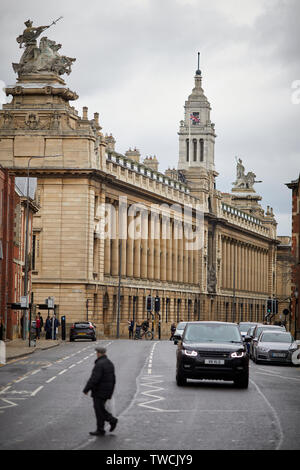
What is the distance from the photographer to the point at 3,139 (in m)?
89.8

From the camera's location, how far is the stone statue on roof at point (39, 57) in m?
91.6

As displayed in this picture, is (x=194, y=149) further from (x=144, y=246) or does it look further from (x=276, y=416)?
(x=276, y=416)

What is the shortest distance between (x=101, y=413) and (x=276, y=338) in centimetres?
2691

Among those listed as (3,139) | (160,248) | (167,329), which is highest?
(3,139)

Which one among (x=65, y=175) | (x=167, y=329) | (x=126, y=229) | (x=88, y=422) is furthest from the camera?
(x=167, y=329)

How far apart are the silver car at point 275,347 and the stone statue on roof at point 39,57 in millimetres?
52159

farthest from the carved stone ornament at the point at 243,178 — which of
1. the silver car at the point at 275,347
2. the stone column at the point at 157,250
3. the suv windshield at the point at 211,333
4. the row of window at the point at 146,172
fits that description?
the suv windshield at the point at 211,333

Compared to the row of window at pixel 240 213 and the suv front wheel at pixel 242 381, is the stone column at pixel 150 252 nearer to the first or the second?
the row of window at pixel 240 213

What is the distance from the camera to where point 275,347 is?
43531 mm

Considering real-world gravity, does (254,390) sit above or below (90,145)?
below

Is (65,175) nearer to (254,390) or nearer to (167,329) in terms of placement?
(167,329)

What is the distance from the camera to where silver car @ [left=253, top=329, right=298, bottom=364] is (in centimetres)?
4328

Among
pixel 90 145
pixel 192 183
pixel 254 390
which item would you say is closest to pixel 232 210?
pixel 192 183

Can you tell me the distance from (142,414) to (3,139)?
70212 millimetres
